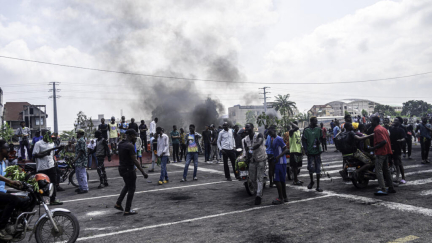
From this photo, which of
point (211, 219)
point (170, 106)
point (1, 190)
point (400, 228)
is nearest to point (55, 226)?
point (1, 190)

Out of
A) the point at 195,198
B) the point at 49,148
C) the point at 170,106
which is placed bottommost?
the point at 195,198

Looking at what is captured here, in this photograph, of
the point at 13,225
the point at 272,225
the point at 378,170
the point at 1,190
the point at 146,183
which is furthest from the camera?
the point at 146,183

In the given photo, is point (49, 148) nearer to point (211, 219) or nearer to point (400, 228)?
point (211, 219)

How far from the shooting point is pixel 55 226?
4.67 meters

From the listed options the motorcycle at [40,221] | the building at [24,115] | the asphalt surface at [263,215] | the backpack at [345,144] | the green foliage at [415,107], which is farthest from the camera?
the green foliage at [415,107]

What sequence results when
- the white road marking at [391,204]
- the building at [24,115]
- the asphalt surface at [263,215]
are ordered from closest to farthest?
the asphalt surface at [263,215] → the white road marking at [391,204] → the building at [24,115]

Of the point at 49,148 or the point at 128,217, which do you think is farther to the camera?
the point at 49,148

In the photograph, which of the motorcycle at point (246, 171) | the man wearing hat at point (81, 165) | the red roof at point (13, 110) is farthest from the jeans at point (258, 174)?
the red roof at point (13, 110)

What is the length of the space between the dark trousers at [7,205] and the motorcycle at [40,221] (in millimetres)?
77

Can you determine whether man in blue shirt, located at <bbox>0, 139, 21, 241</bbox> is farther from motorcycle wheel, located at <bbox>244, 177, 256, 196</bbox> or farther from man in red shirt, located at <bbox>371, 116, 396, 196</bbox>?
man in red shirt, located at <bbox>371, 116, 396, 196</bbox>

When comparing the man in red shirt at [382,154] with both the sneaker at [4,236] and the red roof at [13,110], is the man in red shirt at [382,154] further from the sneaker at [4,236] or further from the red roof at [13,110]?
the red roof at [13,110]

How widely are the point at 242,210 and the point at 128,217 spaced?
7.65 feet

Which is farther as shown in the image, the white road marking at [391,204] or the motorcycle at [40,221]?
the white road marking at [391,204]

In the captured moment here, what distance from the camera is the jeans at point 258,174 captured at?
23.5ft
